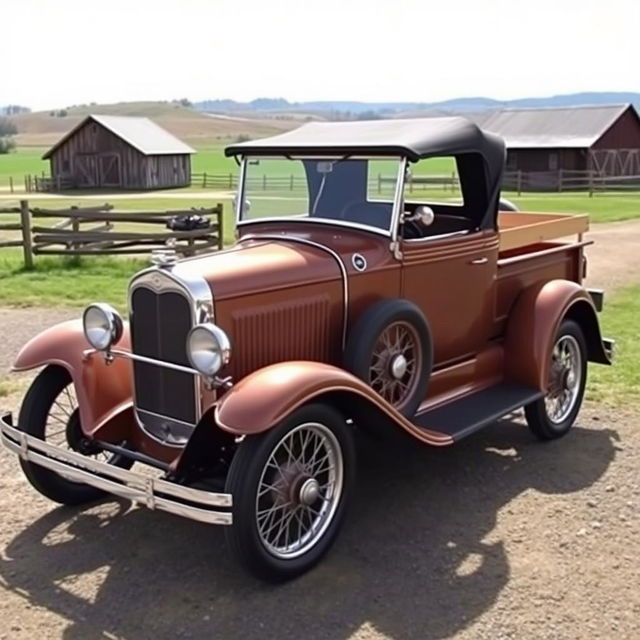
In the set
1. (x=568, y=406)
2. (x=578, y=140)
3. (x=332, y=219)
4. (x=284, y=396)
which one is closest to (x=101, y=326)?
(x=284, y=396)

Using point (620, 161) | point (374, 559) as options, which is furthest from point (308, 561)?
point (620, 161)

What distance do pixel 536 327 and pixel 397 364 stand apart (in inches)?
54.1

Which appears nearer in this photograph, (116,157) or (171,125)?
(116,157)

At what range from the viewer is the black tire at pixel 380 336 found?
4.66 meters

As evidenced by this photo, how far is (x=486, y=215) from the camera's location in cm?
580

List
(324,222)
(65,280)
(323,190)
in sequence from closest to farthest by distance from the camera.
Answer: (324,222), (323,190), (65,280)

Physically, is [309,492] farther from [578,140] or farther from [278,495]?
[578,140]

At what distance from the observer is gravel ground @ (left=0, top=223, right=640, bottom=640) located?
376 cm

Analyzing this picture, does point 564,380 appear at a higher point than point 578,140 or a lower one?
lower

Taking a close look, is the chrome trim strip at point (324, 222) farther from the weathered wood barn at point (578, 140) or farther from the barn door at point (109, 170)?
the barn door at point (109, 170)

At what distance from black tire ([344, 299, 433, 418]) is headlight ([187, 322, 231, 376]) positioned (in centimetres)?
84

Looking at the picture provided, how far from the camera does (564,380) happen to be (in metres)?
6.27

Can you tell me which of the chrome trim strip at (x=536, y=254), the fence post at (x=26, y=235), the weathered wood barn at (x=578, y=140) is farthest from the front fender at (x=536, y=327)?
the weathered wood barn at (x=578, y=140)

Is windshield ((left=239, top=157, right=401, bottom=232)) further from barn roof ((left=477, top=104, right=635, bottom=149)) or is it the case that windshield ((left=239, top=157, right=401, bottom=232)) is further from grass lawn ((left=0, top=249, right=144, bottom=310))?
Answer: barn roof ((left=477, top=104, right=635, bottom=149))
